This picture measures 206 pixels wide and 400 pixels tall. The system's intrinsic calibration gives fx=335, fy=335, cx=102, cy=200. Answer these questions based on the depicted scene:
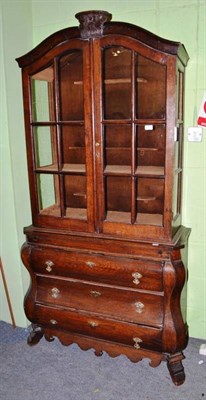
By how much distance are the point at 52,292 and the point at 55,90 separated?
1.22 m

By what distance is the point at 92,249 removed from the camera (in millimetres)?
1922

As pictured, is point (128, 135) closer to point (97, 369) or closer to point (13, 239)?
point (13, 239)

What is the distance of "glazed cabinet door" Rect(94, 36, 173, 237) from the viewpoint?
1698 millimetres

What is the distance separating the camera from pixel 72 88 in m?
2.08

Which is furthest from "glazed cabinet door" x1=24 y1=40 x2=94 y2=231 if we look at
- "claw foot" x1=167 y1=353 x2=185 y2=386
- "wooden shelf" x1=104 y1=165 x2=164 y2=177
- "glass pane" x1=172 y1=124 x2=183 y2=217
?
"claw foot" x1=167 y1=353 x2=185 y2=386

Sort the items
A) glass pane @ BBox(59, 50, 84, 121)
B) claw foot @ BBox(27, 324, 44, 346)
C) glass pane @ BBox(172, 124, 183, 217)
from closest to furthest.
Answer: glass pane @ BBox(172, 124, 183, 217) → glass pane @ BBox(59, 50, 84, 121) → claw foot @ BBox(27, 324, 44, 346)

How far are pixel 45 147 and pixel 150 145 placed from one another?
2.09 feet

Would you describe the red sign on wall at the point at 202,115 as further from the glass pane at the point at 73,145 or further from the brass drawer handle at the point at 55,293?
the brass drawer handle at the point at 55,293

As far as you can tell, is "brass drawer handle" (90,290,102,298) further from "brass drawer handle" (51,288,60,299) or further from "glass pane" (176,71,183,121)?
"glass pane" (176,71,183,121)

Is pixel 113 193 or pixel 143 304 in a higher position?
pixel 113 193

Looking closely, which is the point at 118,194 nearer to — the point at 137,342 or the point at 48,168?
the point at 48,168

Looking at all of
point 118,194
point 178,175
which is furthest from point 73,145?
point 178,175

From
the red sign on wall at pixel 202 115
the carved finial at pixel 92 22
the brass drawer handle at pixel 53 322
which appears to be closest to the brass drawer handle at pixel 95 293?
the brass drawer handle at pixel 53 322

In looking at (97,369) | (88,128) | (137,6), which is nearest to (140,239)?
(88,128)
